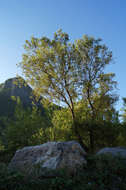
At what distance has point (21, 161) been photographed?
8070 millimetres

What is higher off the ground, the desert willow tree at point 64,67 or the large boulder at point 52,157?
the desert willow tree at point 64,67

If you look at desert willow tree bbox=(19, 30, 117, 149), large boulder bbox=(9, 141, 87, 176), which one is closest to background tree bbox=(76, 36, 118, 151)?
desert willow tree bbox=(19, 30, 117, 149)

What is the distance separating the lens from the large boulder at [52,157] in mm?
6825

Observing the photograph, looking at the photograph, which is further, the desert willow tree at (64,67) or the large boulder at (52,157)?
the desert willow tree at (64,67)

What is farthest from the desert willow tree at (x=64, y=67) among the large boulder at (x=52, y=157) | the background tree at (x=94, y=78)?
the large boulder at (x=52, y=157)

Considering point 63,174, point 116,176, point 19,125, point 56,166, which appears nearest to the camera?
point 63,174

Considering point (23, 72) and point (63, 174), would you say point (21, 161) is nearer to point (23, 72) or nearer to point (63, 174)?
point (63, 174)

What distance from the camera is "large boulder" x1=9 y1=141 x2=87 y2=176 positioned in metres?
6.82

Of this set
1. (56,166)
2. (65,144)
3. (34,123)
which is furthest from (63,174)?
(34,123)

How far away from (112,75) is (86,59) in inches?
134

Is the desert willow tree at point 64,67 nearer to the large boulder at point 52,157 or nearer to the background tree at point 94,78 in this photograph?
the background tree at point 94,78

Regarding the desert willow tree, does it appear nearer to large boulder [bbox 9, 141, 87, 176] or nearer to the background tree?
the background tree

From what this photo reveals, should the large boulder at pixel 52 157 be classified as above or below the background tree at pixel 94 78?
below

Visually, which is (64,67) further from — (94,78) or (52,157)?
(52,157)
